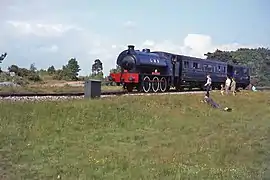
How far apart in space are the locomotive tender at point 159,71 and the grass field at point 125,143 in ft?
30.8

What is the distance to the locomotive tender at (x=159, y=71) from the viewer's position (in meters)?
28.8

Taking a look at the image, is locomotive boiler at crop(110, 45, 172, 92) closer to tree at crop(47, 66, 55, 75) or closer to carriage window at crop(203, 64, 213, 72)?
carriage window at crop(203, 64, 213, 72)

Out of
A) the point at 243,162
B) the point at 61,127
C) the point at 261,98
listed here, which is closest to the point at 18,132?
the point at 61,127

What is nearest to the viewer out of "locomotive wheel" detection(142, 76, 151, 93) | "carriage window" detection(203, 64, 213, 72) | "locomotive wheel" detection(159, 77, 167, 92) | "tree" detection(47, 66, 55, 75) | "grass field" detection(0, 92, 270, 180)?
"grass field" detection(0, 92, 270, 180)

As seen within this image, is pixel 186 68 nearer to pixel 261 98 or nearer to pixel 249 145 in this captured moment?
pixel 261 98

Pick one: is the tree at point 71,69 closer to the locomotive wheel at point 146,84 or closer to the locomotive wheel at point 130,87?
the locomotive wheel at point 130,87

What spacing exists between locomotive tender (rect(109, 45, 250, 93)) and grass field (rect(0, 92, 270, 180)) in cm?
939

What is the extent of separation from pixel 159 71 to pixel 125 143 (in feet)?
64.2

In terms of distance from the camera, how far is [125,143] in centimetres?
1227

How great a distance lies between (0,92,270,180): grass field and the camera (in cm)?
919

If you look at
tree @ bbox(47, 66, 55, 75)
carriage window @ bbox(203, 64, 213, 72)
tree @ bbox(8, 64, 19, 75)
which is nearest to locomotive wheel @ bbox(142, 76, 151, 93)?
carriage window @ bbox(203, 64, 213, 72)

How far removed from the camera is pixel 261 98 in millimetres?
30906

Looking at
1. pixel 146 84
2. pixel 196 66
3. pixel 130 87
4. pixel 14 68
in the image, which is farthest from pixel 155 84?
pixel 14 68

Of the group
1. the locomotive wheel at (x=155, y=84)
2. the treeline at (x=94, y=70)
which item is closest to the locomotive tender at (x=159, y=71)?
the locomotive wheel at (x=155, y=84)
